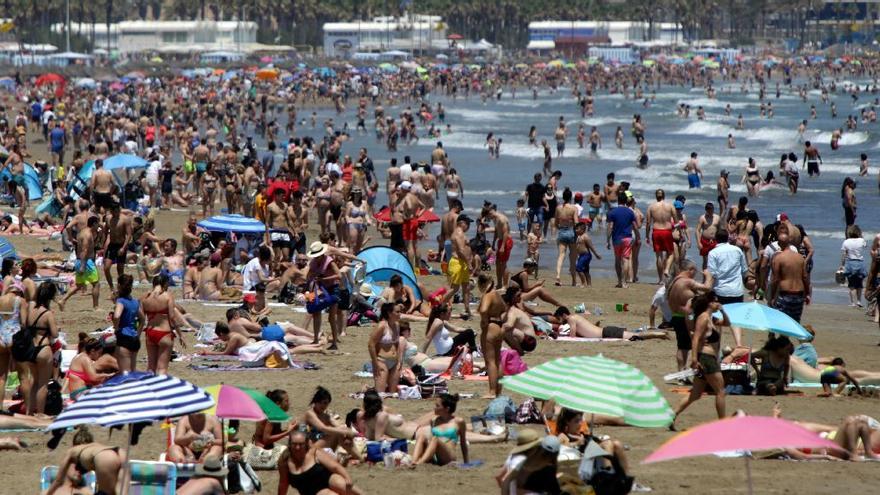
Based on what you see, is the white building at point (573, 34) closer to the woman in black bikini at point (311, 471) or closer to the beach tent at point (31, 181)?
the beach tent at point (31, 181)

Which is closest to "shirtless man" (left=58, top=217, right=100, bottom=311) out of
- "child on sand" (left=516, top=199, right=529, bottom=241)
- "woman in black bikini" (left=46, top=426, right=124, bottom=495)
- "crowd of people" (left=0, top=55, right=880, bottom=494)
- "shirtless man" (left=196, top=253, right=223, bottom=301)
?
"crowd of people" (left=0, top=55, right=880, bottom=494)

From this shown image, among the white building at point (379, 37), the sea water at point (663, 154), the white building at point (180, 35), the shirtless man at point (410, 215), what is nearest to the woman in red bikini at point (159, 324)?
the shirtless man at point (410, 215)

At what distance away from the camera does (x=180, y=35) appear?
4518 inches

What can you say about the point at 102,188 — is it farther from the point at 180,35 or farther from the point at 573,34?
the point at 573,34

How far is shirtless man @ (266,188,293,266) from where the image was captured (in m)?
17.5

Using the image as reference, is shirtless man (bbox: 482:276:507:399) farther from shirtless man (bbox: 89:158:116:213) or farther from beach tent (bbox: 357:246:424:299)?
shirtless man (bbox: 89:158:116:213)

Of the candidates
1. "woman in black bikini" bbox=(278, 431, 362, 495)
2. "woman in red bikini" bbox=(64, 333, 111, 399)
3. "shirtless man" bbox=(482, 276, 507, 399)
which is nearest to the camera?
"woman in black bikini" bbox=(278, 431, 362, 495)

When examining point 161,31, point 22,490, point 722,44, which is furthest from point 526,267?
point 722,44

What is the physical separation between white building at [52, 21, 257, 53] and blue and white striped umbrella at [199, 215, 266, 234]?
308 ft

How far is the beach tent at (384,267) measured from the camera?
1582 centimetres

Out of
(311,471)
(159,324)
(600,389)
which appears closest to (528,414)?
(600,389)

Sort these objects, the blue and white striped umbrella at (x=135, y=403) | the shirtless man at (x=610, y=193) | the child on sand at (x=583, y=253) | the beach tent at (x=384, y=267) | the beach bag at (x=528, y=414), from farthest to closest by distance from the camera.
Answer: the shirtless man at (x=610, y=193)
the child on sand at (x=583, y=253)
the beach tent at (x=384, y=267)
the beach bag at (x=528, y=414)
the blue and white striped umbrella at (x=135, y=403)

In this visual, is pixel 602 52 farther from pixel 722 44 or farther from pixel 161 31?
pixel 161 31

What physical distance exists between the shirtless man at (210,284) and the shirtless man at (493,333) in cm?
559
